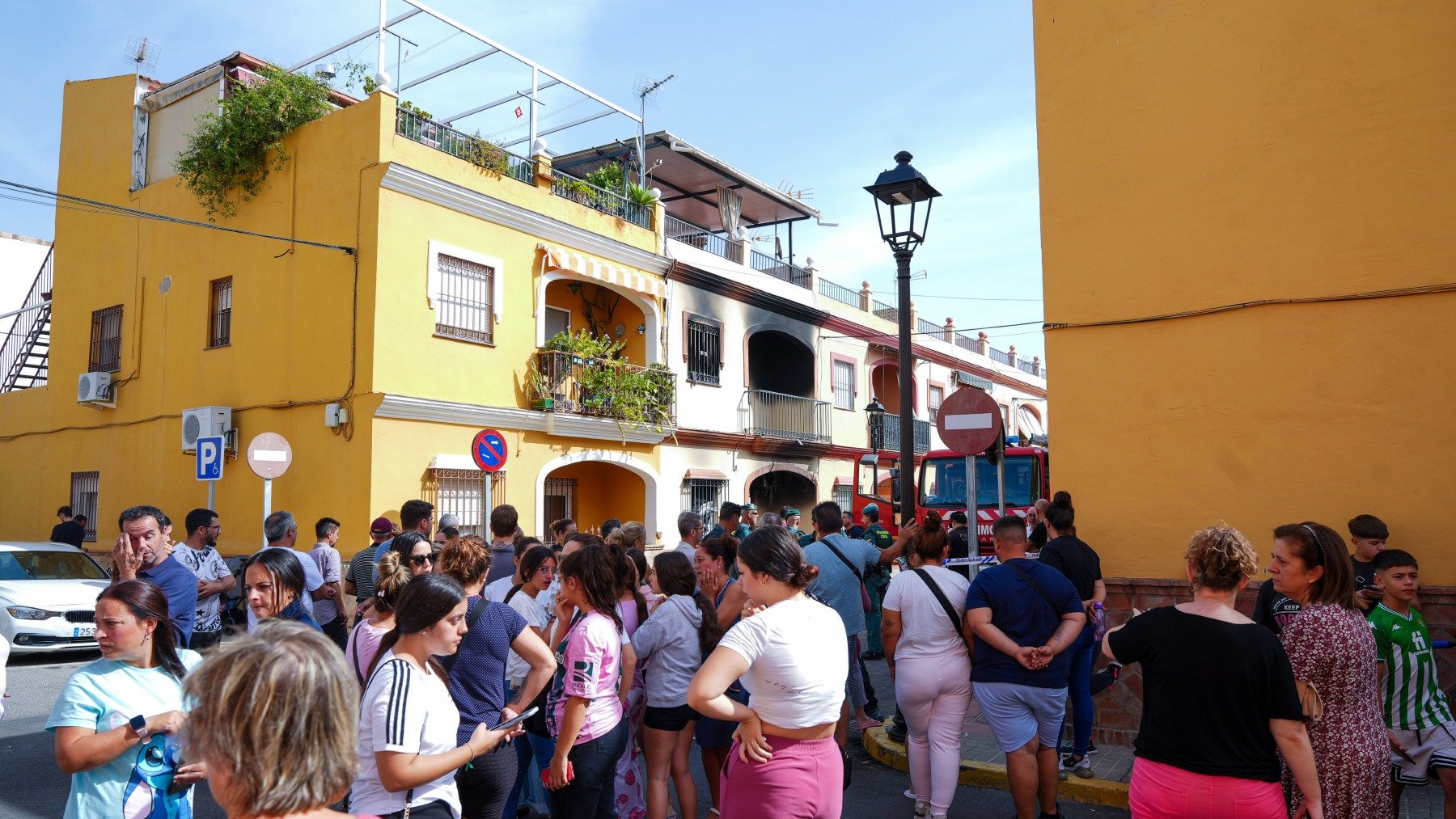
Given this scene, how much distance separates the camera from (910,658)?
216 inches

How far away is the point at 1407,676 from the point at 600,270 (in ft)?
45.9

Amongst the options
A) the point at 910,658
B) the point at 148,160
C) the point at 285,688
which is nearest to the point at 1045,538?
the point at 910,658

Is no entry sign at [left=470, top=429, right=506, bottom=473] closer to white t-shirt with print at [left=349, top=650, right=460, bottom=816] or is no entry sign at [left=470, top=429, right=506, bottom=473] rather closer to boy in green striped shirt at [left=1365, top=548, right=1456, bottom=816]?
white t-shirt with print at [left=349, top=650, right=460, bottom=816]

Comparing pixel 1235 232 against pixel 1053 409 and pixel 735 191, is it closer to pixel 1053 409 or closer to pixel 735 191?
pixel 1053 409

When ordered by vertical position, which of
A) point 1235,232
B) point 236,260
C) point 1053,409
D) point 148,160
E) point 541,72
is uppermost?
point 541,72

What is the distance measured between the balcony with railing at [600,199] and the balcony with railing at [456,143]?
1167 millimetres

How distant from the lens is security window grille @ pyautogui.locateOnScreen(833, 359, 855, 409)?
2398 cm

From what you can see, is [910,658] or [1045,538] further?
[1045,538]

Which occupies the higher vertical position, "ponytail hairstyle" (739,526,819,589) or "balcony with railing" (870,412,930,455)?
"balcony with railing" (870,412,930,455)

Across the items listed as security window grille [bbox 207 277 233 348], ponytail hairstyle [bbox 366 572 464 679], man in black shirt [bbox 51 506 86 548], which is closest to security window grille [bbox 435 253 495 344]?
security window grille [bbox 207 277 233 348]

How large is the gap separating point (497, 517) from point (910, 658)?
11.9ft

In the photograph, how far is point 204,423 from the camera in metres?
15.1

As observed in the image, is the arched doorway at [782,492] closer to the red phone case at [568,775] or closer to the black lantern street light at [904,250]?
the black lantern street light at [904,250]

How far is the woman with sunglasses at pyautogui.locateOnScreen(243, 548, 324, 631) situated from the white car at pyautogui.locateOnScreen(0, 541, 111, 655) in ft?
25.4
